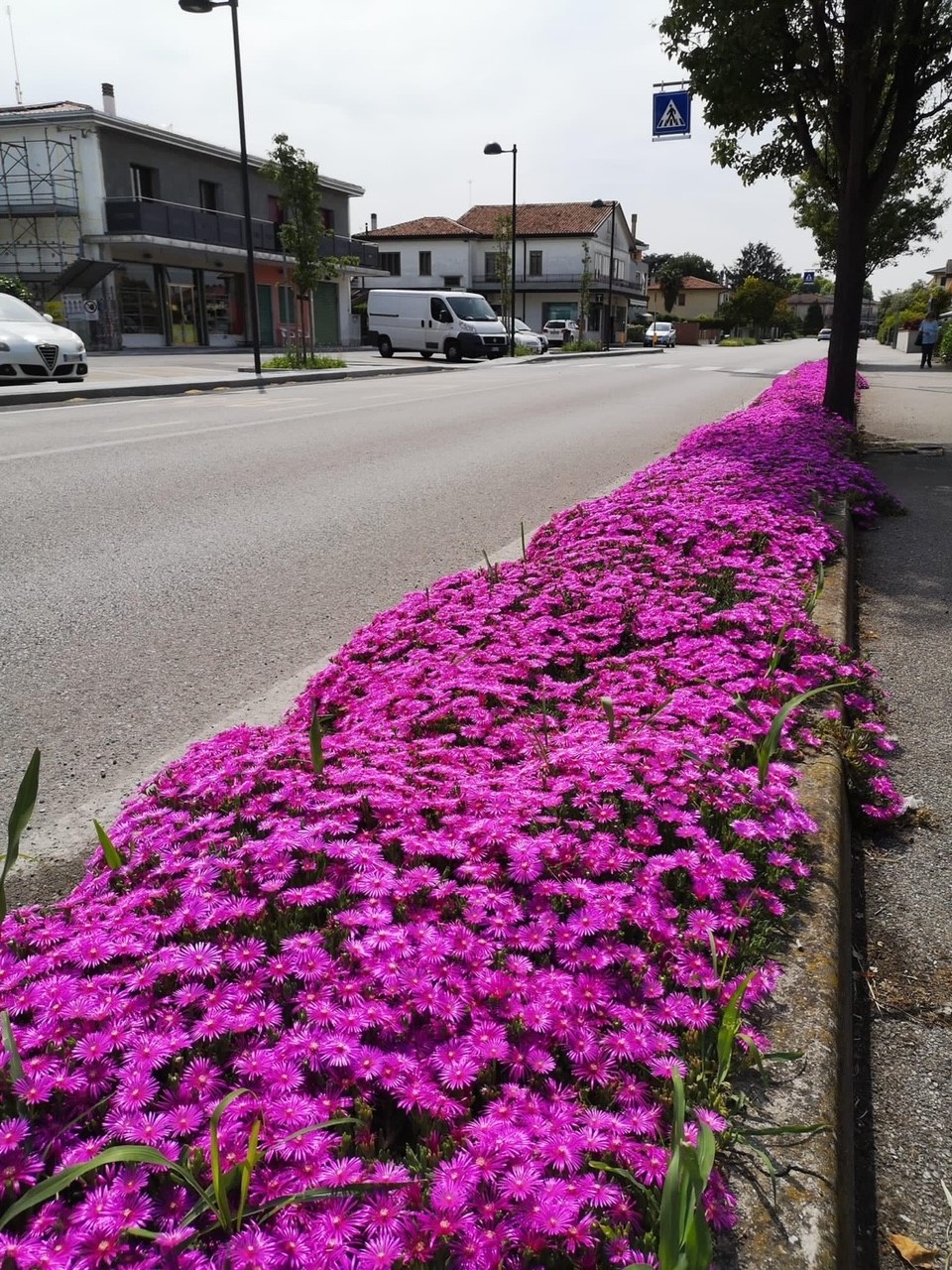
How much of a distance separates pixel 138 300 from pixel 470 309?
12.1 metres

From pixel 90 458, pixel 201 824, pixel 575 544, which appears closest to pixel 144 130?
pixel 90 458

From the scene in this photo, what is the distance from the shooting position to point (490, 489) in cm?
860

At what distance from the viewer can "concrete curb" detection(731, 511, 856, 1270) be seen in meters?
1.37

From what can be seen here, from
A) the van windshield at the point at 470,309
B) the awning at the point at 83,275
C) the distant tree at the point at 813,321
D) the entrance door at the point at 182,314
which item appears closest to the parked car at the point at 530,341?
the van windshield at the point at 470,309

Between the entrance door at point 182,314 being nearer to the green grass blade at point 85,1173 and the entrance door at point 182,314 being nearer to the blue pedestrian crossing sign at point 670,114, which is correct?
the blue pedestrian crossing sign at point 670,114

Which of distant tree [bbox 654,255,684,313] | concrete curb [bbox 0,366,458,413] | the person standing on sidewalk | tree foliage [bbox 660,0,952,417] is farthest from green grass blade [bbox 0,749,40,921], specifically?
distant tree [bbox 654,255,684,313]

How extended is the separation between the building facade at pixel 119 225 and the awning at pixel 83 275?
40 mm

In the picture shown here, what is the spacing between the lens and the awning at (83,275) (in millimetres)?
32469

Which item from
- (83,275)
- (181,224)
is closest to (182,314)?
(181,224)

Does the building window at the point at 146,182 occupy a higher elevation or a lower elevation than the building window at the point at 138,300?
higher

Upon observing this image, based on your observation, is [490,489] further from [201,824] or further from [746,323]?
[746,323]

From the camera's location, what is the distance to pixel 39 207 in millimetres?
33781

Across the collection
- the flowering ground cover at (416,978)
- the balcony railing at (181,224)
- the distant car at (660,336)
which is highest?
the balcony railing at (181,224)

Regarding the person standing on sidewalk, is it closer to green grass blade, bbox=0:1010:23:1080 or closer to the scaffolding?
the scaffolding
